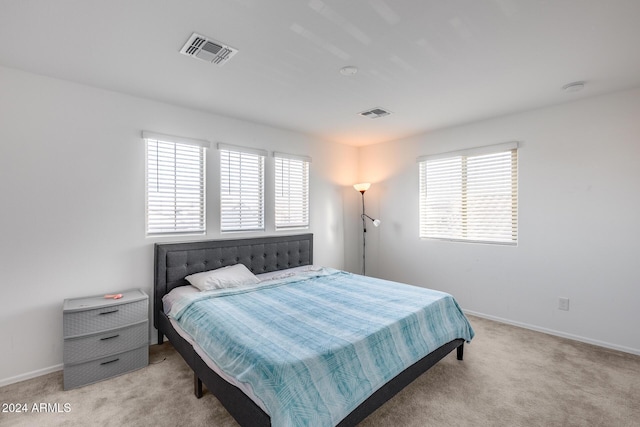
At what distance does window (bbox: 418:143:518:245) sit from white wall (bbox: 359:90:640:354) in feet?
0.37

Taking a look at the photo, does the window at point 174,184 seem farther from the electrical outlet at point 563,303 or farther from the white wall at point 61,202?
the electrical outlet at point 563,303

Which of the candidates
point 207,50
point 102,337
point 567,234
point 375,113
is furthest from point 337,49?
point 567,234

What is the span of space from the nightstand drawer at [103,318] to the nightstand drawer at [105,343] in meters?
0.05

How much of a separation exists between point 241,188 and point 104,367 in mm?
2210

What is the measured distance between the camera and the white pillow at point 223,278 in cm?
295

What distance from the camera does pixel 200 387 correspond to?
216 centimetres

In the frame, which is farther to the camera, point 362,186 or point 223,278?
point 362,186

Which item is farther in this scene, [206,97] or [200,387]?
[206,97]

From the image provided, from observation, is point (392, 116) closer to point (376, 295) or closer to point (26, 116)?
point (376, 295)

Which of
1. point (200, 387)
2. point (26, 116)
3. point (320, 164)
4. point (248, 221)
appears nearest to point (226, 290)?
point (200, 387)

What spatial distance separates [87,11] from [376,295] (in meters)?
2.92

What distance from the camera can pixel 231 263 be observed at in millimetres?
3514

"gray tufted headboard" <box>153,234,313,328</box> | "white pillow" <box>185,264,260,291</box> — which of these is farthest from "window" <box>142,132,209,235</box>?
"white pillow" <box>185,264,260,291</box>

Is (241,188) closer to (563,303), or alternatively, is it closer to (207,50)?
(207,50)
